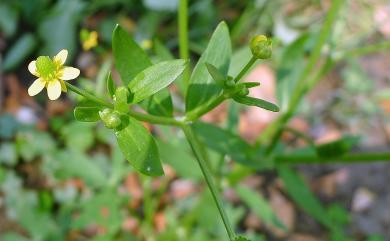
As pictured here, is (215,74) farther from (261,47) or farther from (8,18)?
(8,18)

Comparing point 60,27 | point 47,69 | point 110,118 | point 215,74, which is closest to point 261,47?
point 215,74

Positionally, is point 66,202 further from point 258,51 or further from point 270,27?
point 258,51

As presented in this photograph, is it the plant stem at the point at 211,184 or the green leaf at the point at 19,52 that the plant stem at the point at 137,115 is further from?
Answer: the green leaf at the point at 19,52

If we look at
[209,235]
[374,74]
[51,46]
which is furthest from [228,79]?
[374,74]

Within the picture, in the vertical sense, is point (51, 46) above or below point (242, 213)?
above

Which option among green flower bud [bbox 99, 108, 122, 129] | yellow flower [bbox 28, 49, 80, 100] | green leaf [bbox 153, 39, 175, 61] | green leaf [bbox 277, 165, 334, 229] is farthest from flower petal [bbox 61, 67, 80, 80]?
green leaf [bbox 277, 165, 334, 229]

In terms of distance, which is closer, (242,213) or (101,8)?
(242,213)

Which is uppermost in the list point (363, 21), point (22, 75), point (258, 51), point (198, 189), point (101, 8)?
point (101, 8)

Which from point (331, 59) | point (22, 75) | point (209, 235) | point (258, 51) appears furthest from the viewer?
point (22, 75)
